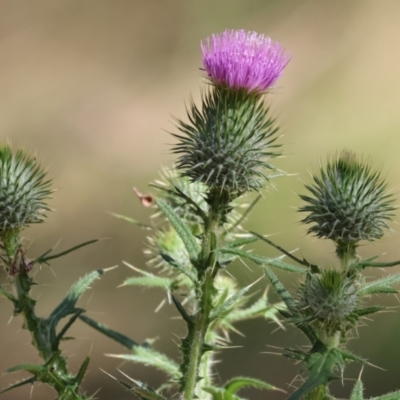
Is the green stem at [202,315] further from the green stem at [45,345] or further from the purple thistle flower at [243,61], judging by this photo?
the purple thistle flower at [243,61]

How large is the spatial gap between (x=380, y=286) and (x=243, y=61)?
1098 mm

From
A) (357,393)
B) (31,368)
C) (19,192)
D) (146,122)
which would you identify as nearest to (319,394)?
(357,393)

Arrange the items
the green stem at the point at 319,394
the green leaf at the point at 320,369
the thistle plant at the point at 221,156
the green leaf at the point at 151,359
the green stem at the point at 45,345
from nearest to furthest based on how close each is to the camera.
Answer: the green leaf at the point at 320,369
the green stem at the point at 319,394
the green stem at the point at 45,345
the thistle plant at the point at 221,156
the green leaf at the point at 151,359

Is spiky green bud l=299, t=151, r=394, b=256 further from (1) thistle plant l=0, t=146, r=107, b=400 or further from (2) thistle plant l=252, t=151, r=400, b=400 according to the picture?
(1) thistle plant l=0, t=146, r=107, b=400

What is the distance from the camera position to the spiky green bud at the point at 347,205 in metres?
2.56

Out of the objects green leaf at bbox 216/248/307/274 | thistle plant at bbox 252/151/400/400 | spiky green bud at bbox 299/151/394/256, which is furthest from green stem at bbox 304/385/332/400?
spiky green bud at bbox 299/151/394/256

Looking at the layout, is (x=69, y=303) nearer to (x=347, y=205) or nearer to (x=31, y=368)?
(x=31, y=368)

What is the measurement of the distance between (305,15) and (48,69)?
522 centimetres

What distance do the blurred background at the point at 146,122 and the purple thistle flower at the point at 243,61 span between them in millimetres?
4539

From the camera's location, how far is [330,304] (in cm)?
225

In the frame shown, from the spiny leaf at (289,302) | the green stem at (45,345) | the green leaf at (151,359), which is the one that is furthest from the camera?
the green leaf at (151,359)

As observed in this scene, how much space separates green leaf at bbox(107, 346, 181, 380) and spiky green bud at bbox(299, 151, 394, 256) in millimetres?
865

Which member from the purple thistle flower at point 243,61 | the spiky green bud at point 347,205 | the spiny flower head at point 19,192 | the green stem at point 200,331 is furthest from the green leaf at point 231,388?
the purple thistle flower at point 243,61

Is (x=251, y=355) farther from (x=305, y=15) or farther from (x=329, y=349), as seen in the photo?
(x=305, y=15)
